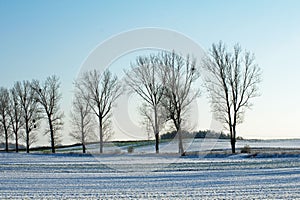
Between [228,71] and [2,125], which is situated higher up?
[228,71]

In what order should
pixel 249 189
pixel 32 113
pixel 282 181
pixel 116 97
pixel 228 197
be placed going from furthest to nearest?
pixel 32 113 → pixel 116 97 → pixel 282 181 → pixel 249 189 → pixel 228 197

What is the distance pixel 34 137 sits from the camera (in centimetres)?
6412

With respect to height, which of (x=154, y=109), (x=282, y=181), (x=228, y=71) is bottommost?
(x=282, y=181)

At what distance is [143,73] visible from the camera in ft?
168

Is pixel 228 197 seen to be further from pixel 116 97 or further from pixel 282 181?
pixel 116 97

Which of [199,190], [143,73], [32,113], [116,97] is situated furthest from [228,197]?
[32,113]

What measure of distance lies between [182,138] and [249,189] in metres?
33.2

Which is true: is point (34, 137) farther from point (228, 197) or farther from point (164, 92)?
point (228, 197)

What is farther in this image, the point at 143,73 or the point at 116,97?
the point at 116,97

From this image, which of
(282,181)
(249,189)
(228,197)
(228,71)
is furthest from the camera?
(228,71)

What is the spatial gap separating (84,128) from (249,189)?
143 ft

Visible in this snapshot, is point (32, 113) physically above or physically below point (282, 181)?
above

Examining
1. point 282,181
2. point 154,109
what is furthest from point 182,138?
point 282,181

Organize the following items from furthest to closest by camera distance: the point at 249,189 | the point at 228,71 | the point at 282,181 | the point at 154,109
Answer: the point at 154,109, the point at 228,71, the point at 282,181, the point at 249,189
